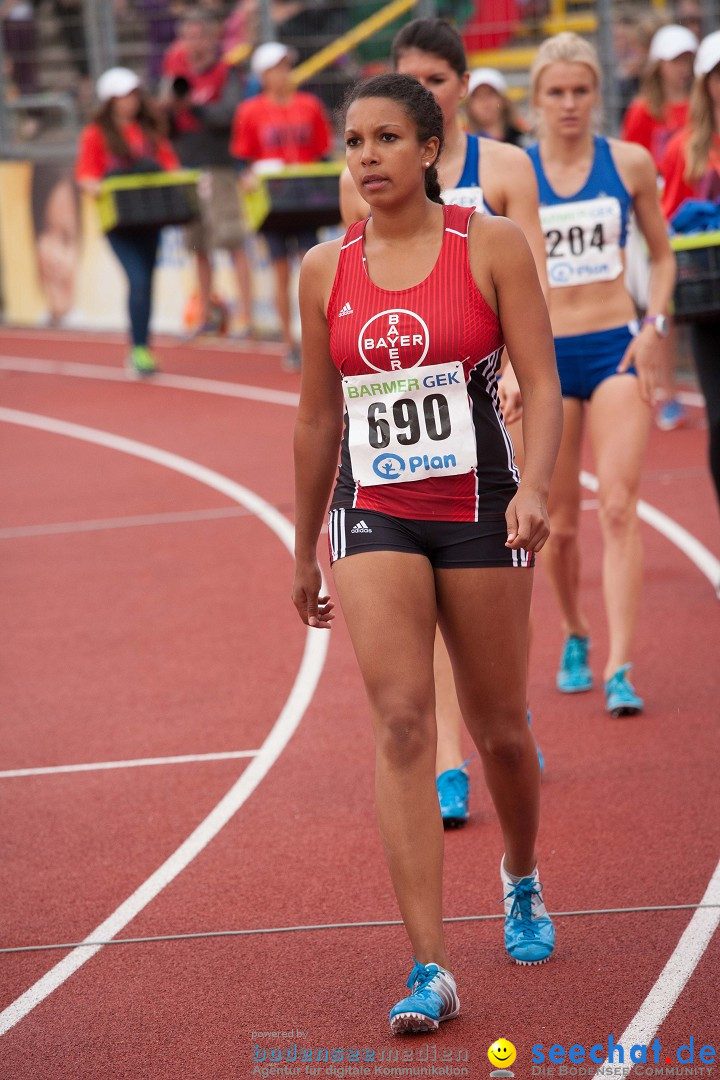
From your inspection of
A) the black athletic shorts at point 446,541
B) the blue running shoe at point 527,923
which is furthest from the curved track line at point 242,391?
the black athletic shorts at point 446,541

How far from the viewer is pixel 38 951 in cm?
484

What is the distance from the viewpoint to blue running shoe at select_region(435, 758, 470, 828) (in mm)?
5539

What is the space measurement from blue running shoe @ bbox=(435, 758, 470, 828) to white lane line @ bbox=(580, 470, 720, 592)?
3.08m

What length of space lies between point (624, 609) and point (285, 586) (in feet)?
9.70

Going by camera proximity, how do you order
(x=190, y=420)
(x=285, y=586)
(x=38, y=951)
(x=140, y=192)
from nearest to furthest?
1. (x=38, y=951)
2. (x=285, y=586)
3. (x=190, y=420)
4. (x=140, y=192)

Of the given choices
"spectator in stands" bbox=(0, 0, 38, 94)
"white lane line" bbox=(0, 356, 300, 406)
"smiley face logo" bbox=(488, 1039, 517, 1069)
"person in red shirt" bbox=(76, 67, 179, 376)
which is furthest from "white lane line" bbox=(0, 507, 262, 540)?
"spectator in stands" bbox=(0, 0, 38, 94)

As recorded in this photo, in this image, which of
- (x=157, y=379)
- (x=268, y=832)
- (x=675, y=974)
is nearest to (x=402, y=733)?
(x=675, y=974)

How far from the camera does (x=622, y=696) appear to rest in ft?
21.4

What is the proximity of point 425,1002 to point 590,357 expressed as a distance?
324cm

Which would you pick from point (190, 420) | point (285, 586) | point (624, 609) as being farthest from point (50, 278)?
point (624, 609)

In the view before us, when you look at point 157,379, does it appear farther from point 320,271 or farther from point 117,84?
point 320,271

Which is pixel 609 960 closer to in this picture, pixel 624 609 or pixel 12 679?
pixel 624 609

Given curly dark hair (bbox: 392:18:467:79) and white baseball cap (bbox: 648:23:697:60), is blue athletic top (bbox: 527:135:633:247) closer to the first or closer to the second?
curly dark hair (bbox: 392:18:467:79)

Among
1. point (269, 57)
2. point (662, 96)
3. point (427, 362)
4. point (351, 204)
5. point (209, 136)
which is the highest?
point (269, 57)
